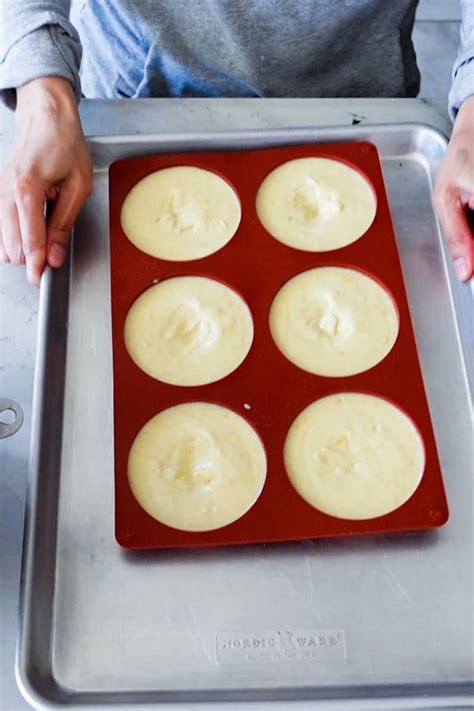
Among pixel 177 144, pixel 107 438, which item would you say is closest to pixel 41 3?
pixel 177 144

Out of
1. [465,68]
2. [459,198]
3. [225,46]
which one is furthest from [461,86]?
[225,46]

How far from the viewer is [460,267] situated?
1.33 meters

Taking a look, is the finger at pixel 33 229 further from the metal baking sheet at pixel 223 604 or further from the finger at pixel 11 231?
the metal baking sheet at pixel 223 604

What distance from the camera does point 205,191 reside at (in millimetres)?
1408

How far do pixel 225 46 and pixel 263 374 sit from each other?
0.70 meters

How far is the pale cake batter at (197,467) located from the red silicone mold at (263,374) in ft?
0.05

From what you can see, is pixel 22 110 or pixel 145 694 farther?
pixel 22 110

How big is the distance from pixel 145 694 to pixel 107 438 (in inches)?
14.2

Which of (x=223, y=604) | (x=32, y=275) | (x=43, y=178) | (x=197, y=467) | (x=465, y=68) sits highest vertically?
(x=465, y=68)

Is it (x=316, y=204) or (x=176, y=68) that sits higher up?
(x=176, y=68)

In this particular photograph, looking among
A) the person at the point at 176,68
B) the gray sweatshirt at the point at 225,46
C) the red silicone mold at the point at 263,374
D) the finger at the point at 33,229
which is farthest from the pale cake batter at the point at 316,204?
the finger at the point at 33,229

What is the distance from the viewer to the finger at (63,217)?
1322 mm

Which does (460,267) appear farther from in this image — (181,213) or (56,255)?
(56,255)

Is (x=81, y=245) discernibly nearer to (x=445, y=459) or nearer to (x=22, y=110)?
(x=22, y=110)
